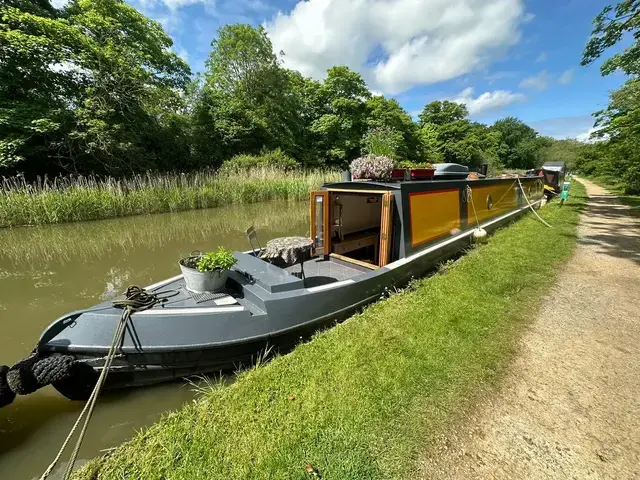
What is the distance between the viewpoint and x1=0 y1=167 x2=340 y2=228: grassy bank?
8.11 metres

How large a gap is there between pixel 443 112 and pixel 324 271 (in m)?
40.3

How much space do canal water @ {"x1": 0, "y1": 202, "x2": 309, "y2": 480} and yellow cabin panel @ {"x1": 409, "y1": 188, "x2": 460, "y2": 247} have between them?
3444 millimetres

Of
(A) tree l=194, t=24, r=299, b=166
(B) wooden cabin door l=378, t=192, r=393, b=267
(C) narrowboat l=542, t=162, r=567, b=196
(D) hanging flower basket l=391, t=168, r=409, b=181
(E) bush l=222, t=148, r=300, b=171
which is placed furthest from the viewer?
(A) tree l=194, t=24, r=299, b=166

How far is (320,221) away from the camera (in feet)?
15.4

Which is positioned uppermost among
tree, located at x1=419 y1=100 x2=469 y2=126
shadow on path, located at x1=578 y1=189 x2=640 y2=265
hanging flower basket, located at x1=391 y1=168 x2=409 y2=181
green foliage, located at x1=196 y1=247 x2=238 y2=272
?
tree, located at x1=419 y1=100 x2=469 y2=126

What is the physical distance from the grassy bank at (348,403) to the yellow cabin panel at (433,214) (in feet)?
3.71

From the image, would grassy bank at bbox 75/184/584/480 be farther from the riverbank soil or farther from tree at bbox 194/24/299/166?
tree at bbox 194/24/299/166

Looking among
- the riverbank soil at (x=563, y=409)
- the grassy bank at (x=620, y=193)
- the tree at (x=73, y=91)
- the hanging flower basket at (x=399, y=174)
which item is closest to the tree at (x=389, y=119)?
the grassy bank at (x=620, y=193)

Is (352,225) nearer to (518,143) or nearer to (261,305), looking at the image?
(261,305)

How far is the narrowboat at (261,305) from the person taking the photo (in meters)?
2.24

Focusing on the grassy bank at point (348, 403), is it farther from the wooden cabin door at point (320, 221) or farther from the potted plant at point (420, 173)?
the potted plant at point (420, 173)

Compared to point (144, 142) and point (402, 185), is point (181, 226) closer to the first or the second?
point (402, 185)

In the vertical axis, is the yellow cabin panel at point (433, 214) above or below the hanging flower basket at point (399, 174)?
below

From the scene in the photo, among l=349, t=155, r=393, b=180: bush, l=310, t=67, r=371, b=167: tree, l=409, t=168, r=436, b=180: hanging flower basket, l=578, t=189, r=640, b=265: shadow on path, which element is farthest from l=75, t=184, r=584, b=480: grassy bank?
l=310, t=67, r=371, b=167: tree
